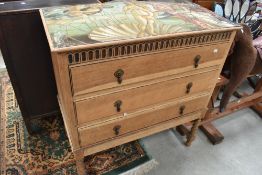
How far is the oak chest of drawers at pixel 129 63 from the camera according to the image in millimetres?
845

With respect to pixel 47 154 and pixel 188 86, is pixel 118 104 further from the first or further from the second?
pixel 47 154

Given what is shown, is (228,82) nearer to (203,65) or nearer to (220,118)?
(203,65)

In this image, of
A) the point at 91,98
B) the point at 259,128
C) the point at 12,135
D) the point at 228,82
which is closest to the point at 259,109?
the point at 259,128

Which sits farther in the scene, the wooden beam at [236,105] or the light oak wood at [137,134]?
the wooden beam at [236,105]

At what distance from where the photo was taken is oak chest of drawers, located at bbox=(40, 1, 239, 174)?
84cm

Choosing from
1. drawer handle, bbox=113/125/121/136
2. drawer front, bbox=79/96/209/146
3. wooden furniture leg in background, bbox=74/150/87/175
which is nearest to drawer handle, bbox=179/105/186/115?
drawer front, bbox=79/96/209/146

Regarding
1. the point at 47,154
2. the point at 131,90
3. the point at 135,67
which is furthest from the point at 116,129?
the point at 47,154

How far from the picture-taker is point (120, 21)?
997 millimetres

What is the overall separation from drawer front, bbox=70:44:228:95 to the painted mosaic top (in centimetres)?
10

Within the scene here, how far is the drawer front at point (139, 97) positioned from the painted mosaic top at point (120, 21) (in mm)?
267

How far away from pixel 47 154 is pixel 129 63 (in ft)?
3.34

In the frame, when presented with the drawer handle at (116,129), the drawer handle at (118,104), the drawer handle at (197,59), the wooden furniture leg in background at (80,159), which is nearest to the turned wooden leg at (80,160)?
the wooden furniture leg in background at (80,159)

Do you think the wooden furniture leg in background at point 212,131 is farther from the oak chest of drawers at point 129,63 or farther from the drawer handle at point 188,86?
the drawer handle at point 188,86

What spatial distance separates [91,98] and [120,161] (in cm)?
74
